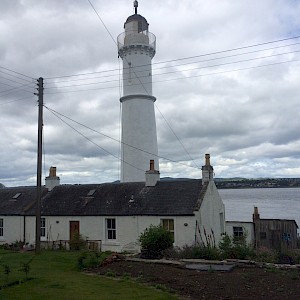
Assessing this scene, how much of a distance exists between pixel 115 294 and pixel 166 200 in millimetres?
12649

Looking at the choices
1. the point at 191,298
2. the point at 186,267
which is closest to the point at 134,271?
the point at 186,267

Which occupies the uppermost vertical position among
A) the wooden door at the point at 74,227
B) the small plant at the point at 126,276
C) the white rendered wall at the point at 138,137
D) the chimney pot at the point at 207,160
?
the white rendered wall at the point at 138,137

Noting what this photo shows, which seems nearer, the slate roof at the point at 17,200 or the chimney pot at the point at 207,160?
the chimney pot at the point at 207,160

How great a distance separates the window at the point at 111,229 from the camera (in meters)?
24.2

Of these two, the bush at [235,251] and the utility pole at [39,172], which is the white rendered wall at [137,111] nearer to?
the utility pole at [39,172]

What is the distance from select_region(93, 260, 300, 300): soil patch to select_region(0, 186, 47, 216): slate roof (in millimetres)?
13694

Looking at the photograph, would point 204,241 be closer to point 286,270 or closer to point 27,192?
point 286,270

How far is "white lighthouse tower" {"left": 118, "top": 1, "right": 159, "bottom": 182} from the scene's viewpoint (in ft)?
92.2

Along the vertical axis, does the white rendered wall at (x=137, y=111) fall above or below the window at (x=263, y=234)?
above

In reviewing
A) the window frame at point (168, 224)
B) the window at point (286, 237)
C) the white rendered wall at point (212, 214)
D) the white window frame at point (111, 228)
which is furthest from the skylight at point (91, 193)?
the window at point (286, 237)

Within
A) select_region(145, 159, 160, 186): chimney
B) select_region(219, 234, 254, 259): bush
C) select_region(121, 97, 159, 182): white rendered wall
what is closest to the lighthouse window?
select_region(121, 97, 159, 182): white rendered wall

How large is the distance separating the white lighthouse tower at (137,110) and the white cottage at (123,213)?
6.54 feet

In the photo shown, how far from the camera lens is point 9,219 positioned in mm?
27766

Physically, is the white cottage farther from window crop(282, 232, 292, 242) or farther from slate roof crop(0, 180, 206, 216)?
window crop(282, 232, 292, 242)
